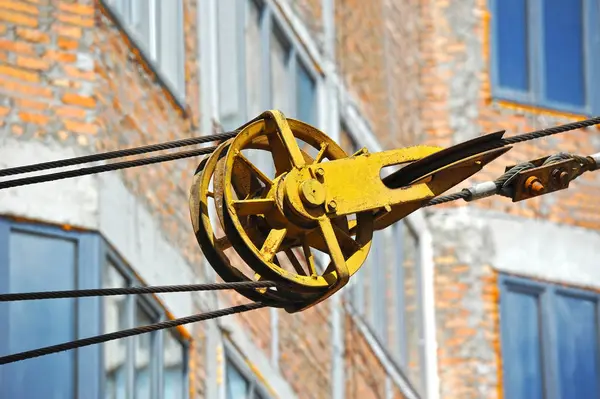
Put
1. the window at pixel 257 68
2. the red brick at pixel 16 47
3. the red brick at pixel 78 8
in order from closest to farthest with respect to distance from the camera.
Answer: the red brick at pixel 16 47 < the red brick at pixel 78 8 < the window at pixel 257 68

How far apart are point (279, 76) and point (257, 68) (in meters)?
0.86

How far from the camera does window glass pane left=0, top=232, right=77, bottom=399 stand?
14.3 metres

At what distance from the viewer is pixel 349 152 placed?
21.2 m

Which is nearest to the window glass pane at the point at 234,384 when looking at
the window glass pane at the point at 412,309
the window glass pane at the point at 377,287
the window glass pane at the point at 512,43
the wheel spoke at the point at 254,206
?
the window glass pane at the point at 377,287

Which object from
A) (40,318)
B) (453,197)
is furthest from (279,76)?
(453,197)

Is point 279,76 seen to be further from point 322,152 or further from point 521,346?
point 322,152

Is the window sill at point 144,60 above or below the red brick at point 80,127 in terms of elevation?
above

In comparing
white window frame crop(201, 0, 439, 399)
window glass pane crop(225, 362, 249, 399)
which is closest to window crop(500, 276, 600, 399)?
white window frame crop(201, 0, 439, 399)

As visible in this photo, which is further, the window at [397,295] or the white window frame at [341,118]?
the window at [397,295]

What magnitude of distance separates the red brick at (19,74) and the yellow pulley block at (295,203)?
353 cm

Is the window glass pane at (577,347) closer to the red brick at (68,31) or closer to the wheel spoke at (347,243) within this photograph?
the red brick at (68,31)

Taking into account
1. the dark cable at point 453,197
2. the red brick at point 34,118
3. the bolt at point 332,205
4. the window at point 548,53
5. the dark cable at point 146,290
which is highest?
the window at point 548,53

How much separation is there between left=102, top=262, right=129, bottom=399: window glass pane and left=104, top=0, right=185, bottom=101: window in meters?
1.86

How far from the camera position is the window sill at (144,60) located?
1561 centimetres
